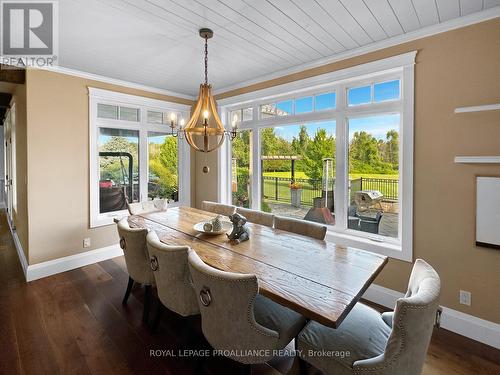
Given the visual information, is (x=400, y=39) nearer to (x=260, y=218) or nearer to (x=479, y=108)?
(x=479, y=108)

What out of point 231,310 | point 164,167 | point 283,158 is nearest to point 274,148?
point 283,158

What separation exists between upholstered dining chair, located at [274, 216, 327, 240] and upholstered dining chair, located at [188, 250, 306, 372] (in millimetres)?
1031

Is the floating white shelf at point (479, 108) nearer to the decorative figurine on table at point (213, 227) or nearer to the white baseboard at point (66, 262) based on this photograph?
the decorative figurine on table at point (213, 227)

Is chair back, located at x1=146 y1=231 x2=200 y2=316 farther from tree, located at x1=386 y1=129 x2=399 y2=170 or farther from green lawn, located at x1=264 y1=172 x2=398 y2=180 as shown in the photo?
tree, located at x1=386 y1=129 x2=399 y2=170

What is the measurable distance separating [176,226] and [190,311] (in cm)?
103

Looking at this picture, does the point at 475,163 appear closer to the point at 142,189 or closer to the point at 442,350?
the point at 442,350

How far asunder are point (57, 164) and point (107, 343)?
7.87ft

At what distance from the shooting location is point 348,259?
71.0 inches

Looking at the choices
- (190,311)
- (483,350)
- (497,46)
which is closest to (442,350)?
(483,350)

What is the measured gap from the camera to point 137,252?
224cm

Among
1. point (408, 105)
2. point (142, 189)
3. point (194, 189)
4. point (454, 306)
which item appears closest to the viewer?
point (454, 306)

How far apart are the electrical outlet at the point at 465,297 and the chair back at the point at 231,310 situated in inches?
74.6

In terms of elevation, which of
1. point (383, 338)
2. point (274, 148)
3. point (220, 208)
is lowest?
point (383, 338)

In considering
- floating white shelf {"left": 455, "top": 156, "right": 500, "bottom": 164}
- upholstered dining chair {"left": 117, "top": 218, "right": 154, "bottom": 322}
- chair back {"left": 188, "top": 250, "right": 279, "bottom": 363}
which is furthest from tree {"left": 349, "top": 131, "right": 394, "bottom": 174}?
upholstered dining chair {"left": 117, "top": 218, "right": 154, "bottom": 322}
